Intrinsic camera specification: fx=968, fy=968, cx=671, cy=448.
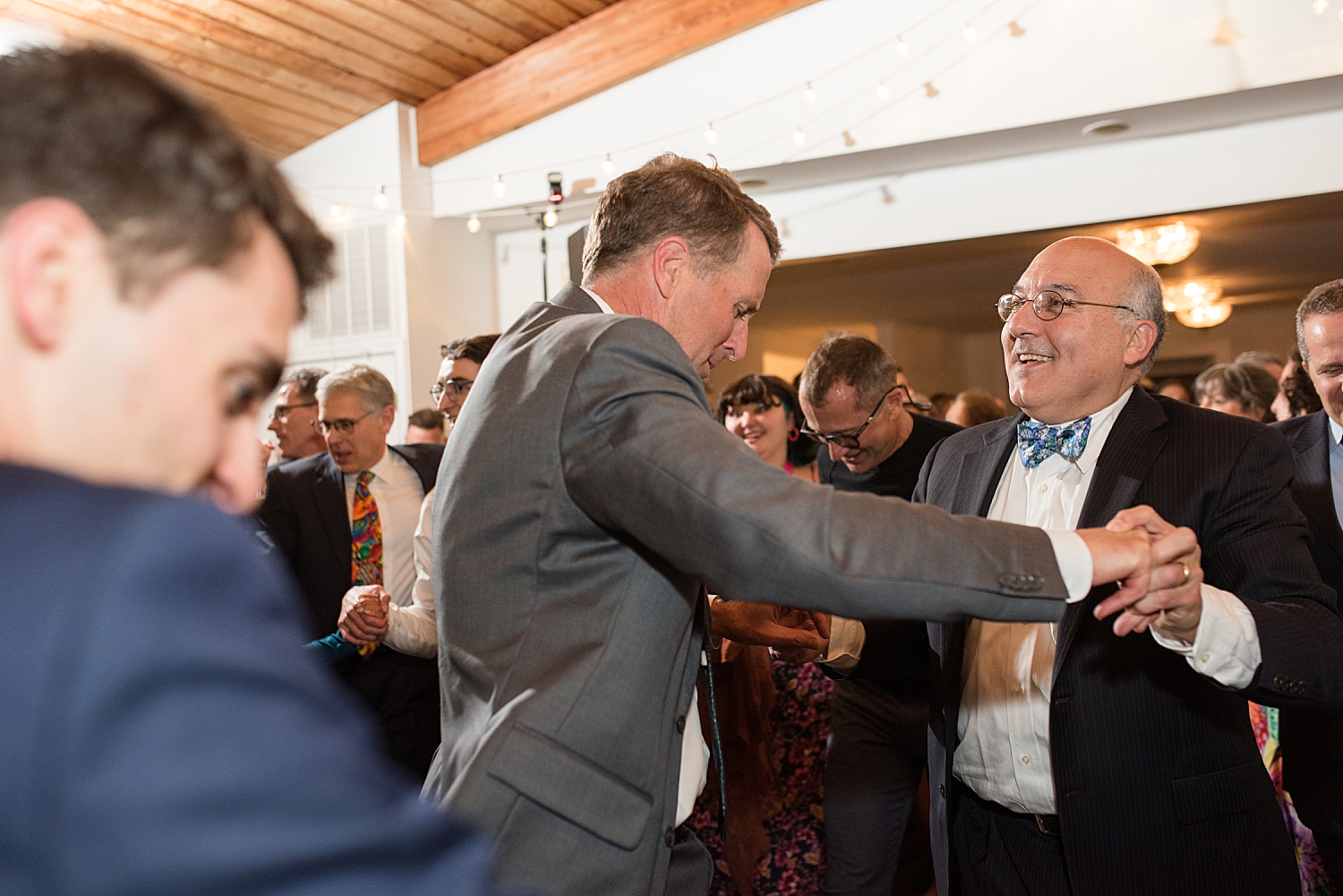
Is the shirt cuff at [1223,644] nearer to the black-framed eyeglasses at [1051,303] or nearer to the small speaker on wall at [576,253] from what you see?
the black-framed eyeglasses at [1051,303]

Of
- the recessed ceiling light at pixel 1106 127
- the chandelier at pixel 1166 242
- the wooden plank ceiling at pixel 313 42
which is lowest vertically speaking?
the chandelier at pixel 1166 242

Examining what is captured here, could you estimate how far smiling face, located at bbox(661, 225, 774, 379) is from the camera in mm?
1499

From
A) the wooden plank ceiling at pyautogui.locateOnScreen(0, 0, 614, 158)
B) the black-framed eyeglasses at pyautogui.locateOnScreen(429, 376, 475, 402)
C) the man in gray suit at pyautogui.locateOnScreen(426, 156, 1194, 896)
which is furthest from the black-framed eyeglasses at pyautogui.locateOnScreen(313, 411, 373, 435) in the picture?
the wooden plank ceiling at pyautogui.locateOnScreen(0, 0, 614, 158)

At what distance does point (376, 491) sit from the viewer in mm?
3295

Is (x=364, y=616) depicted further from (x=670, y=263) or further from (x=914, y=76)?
(x=914, y=76)

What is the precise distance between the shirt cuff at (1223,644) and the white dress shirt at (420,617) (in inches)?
74.9

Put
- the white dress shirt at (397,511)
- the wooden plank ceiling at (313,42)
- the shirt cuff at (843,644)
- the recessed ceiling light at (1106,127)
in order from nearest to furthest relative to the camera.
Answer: the shirt cuff at (843,644) < the white dress shirt at (397,511) < the recessed ceiling light at (1106,127) < the wooden plank ceiling at (313,42)

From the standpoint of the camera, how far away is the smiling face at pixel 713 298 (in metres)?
1.50

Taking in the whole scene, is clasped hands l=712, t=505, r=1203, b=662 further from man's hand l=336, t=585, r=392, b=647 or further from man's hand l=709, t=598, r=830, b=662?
man's hand l=336, t=585, r=392, b=647

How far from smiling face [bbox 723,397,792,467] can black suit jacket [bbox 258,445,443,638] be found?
1123 millimetres

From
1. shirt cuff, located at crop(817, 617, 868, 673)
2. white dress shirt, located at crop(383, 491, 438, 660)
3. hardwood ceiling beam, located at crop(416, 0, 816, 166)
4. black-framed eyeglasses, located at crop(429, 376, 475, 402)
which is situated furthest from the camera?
hardwood ceiling beam, located at crop(416, 0, 816, 166)

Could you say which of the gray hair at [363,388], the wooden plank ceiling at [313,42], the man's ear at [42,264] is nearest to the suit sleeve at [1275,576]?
the man's ear at [42,264]

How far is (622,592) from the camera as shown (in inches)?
46.4

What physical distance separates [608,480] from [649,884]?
0.50 m
